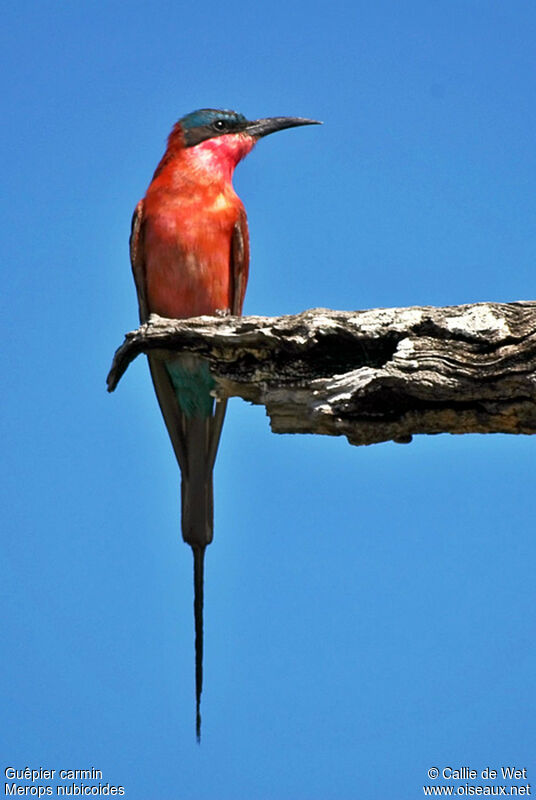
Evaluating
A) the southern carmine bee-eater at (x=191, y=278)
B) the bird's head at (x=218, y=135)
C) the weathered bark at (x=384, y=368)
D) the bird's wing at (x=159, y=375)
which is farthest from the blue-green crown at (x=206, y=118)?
the weathered bark at (x=384, y=368)

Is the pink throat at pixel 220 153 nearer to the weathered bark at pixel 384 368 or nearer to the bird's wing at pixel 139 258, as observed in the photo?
the bird's wing at pixel 139 258

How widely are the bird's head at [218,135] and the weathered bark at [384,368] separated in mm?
2231

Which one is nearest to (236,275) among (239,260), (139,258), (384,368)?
(239,260)

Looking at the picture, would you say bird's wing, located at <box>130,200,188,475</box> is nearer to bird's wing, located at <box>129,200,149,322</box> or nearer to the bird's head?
bird's wing, located at <box>129,200,149,322</box>

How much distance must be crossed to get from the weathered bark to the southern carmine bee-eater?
4.71ft

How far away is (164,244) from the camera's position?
6.11 meters

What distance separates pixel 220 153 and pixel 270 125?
64 centimetres

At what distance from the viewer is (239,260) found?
6309 millimetres

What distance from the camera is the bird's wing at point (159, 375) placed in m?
6.12

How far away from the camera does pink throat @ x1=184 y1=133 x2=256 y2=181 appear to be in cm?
644

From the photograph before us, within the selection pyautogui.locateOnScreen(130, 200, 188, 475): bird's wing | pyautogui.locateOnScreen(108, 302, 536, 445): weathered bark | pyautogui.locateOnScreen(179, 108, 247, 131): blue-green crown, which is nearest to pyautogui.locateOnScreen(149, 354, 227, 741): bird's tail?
pyautogui.locateOnScreen(130, 200, 188, 475): bird's wing

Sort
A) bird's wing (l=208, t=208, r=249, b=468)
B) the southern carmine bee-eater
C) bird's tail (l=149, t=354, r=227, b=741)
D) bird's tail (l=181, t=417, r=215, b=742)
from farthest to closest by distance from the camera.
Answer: bird's wing (l=208, t=208, r=249, b=468)
the southern carmine bee-eater
bird's tail (l=149, t=354, r=227, b=741)
bird's tail (l=181, t=417, r=215, b=742)

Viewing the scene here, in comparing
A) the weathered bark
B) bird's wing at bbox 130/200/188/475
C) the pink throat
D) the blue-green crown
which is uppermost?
the blue-green crown

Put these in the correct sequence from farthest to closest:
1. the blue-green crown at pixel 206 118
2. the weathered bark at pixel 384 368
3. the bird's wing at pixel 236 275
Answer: the blue-green crown at pixel 206 118 → the bird's wing at pixel 236 275 → the weathered bark at pixel 384 368
